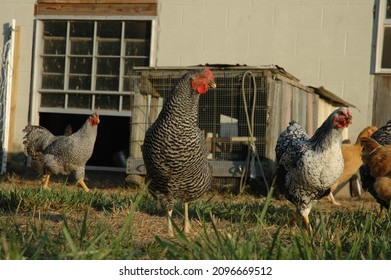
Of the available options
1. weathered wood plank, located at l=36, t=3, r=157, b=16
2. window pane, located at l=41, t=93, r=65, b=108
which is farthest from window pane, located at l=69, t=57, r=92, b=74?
weathered wood plank, located at l=36, t=3, r=157, b=16

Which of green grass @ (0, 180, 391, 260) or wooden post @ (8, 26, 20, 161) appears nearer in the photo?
green grass @ (0, 180, 391, 260)

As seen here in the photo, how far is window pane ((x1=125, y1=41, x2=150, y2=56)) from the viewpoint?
11.7 m

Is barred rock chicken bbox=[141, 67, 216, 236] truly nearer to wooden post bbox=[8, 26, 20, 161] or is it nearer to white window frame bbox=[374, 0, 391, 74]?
white window frame bbox=[374, 0, 391, 74]

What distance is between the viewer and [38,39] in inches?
477

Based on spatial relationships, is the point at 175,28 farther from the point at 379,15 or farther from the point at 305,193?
the point at 305,193

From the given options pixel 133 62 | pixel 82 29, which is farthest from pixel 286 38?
pixel 82 29

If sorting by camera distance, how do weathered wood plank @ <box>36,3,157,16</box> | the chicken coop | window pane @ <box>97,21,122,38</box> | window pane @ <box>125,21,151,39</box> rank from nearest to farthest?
the chicken coop
weathered wood plank @ <box>36,3,157,16</box>
window pane @ <box>125,21,151,39</box>
window pane @ <box>97,21,122,38</box>

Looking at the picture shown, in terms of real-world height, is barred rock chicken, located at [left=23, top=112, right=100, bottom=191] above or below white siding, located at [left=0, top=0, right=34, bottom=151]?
below

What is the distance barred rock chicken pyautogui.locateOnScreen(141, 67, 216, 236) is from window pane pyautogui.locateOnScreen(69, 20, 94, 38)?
727cm

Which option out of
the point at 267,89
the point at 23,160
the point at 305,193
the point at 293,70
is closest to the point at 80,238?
the point at 305,193

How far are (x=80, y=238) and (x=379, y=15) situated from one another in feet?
Answer: 28.3

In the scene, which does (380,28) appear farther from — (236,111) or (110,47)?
(110,47)

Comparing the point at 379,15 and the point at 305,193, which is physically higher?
the point at 379,15

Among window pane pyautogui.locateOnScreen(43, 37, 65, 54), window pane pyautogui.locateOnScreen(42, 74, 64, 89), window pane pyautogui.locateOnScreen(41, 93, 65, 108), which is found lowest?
window pane pyautogui.locateOnScreen(41, 93, 65, 108)
